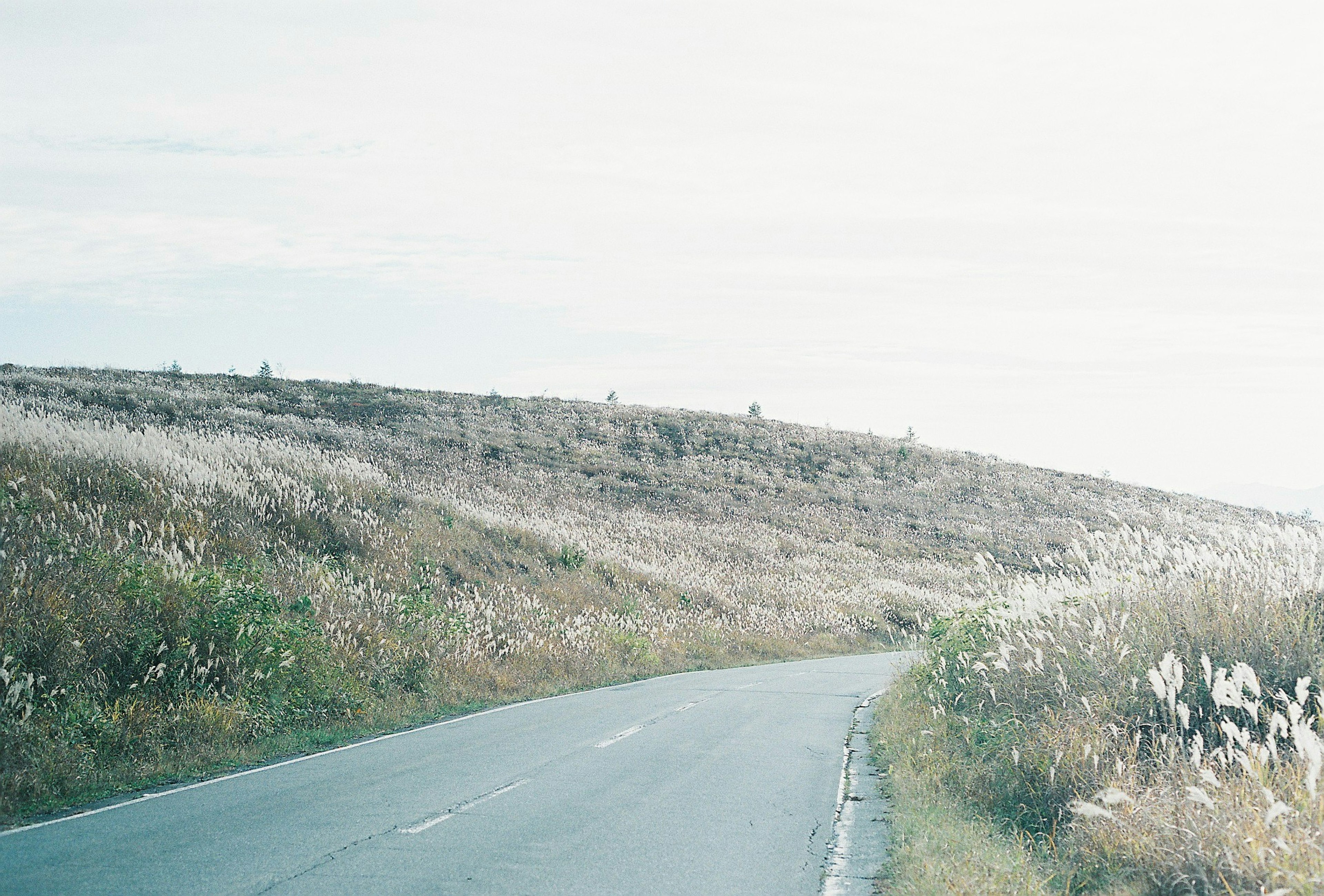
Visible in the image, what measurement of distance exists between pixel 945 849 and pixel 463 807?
13.2 feet

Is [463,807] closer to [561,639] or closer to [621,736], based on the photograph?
[621,736]

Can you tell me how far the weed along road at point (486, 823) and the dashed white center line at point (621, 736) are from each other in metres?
0.08

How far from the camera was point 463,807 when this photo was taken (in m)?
8.74

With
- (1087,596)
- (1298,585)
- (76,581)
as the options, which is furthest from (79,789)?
(1298,585)

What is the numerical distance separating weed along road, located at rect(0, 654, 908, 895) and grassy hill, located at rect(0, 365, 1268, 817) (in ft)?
5.01

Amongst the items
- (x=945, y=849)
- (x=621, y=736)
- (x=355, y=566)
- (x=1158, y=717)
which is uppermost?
(x=1158, y=717)

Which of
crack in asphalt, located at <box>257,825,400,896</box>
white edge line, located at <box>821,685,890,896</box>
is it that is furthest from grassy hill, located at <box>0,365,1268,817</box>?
white edge line, located at <box>821,685,890,896</box>

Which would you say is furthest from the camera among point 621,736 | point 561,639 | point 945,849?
point 561,639

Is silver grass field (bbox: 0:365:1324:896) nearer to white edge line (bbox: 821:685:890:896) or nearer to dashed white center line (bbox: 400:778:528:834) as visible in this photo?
white edge line (bbox: 821:685:890:896)

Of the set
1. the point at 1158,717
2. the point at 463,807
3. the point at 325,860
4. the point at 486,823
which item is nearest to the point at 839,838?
the point at 486,823

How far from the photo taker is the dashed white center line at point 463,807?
796 centimetres

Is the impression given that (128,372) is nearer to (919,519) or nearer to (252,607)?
(919,519)

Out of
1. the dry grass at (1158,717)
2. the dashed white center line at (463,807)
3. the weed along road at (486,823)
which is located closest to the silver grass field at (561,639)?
the dry grass at (1158,717)

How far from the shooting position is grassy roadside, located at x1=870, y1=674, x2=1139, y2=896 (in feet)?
20.9
